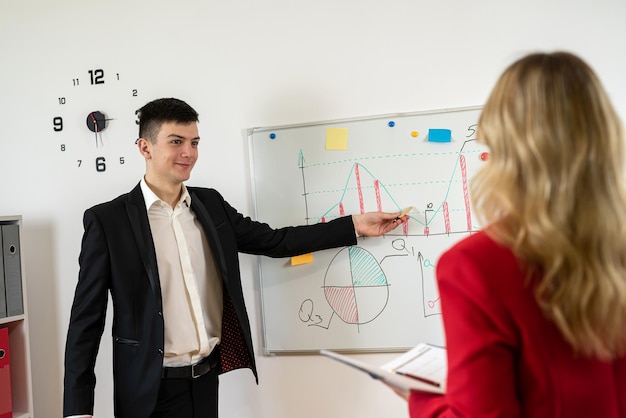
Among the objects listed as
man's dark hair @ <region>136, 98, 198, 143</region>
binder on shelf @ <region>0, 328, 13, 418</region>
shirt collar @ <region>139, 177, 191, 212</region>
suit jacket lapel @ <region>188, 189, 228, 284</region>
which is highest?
man's dark hair @ <region>136, 98, 198, 143</region>

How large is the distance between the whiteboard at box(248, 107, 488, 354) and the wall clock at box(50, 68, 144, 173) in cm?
61

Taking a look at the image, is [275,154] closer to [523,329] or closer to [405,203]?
[405,203]

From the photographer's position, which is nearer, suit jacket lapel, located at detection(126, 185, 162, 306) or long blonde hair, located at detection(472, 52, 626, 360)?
long blonde hair, located at detection(472, 52, 626, 360)

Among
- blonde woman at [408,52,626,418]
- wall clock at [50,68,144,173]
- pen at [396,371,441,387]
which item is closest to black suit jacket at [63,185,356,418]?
wall clock at [50,68,144,173]

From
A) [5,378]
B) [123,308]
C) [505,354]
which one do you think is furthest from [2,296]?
[505,354]

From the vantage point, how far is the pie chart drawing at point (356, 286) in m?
2.35

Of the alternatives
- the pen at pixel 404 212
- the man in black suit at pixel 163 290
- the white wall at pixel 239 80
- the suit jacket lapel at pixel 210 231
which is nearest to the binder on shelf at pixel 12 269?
the white wall at pixel 239 80

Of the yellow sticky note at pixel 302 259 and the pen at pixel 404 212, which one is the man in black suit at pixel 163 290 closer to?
the pen at pixel 404 212

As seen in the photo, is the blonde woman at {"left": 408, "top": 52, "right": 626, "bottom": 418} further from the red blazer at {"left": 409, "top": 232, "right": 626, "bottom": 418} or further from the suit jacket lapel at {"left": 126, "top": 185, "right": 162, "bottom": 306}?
the suit jacket lapel at {"left": 126, "top": 185, "right": 162, "bottom": 306}

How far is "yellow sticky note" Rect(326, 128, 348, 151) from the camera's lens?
2.38 meters

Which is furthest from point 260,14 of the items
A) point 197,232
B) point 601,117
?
point 601,117

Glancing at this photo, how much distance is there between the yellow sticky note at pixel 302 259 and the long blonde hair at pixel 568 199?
1508 millimetres

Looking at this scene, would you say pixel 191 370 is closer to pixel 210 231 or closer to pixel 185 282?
pixel 185 282

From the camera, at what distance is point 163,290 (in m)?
2.06
